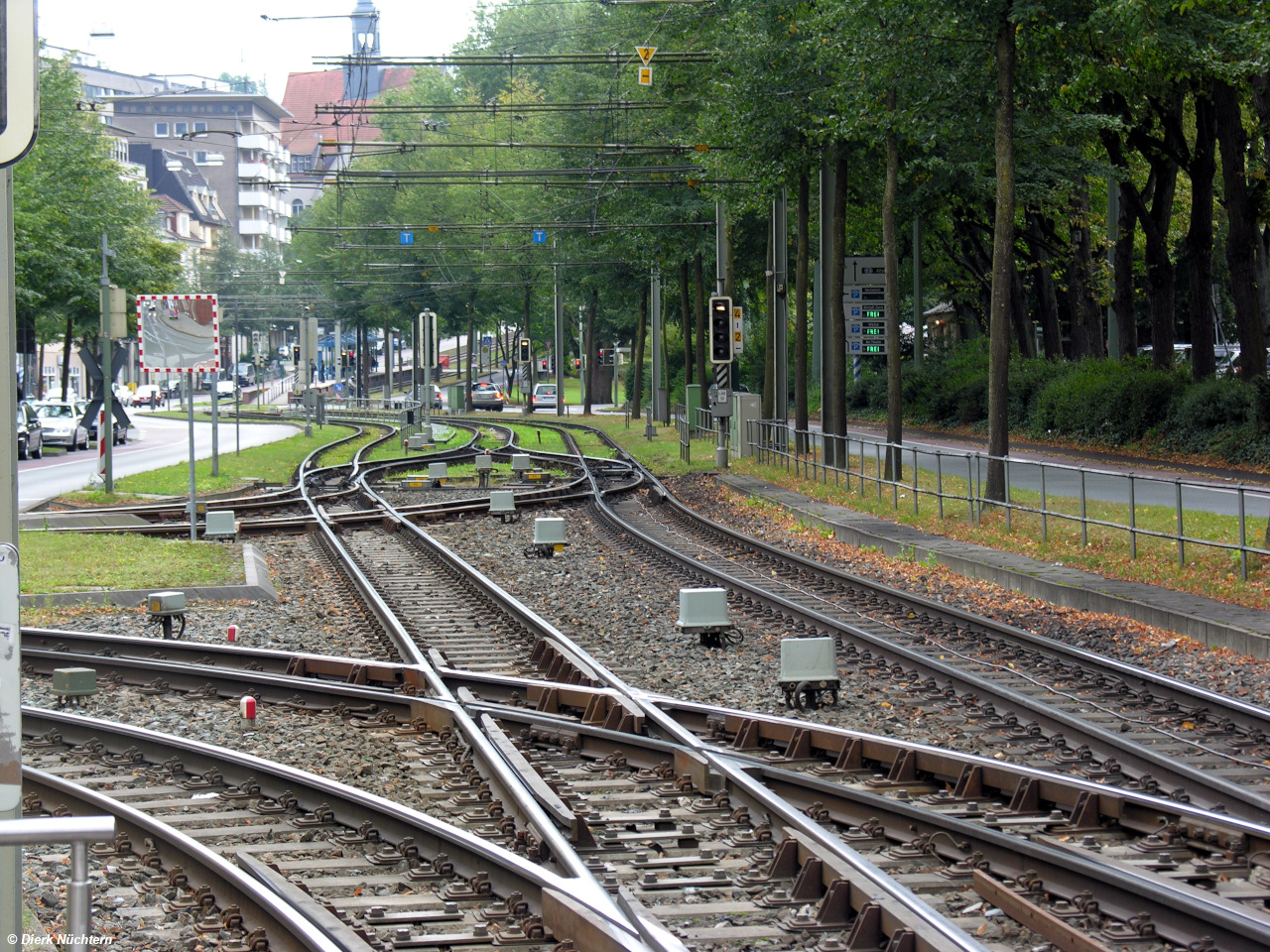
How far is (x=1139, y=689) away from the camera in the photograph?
36.3 ft

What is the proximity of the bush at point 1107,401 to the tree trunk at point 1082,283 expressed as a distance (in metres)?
3.74

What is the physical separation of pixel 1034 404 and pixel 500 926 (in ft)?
128

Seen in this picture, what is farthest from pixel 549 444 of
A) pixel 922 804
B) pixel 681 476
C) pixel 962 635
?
pixel 922 804

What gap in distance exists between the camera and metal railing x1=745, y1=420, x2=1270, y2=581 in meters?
15.6

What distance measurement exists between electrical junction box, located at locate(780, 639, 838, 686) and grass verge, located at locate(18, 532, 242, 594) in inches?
377

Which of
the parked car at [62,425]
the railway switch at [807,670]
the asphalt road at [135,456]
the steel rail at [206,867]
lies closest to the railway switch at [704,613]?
the railway switch at [807,670]

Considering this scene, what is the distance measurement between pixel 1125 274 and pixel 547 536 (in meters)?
23.7

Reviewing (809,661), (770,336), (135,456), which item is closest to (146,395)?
(135,456)

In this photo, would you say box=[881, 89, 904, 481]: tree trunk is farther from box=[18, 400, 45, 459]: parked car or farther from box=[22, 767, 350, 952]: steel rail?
box=[18, 400, 45, 459]: parked car

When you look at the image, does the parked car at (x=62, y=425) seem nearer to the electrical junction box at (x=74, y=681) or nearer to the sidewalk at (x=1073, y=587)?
the sidewalk at (x=1073, y=587)

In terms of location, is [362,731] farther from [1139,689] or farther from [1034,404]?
[1034,404]

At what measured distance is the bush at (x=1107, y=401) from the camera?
3534 cm

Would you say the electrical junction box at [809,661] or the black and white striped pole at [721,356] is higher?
the black and white striped pole at [721,356]

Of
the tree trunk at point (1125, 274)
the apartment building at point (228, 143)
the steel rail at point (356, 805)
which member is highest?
the apartment building at point (228, 143)
